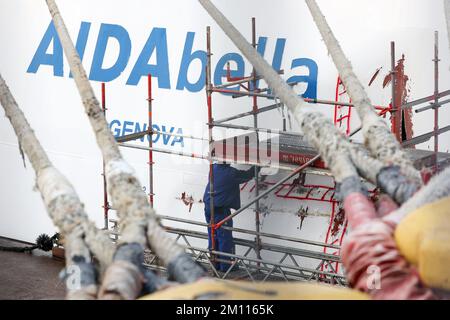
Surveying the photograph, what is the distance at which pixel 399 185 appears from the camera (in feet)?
7.71

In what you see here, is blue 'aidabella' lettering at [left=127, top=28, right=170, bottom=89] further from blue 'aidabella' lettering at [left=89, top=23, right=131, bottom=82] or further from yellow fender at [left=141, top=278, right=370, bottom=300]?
yellow fender at [left=141, top=278, right=370, bottom=300]

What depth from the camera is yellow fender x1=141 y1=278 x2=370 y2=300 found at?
1828mm

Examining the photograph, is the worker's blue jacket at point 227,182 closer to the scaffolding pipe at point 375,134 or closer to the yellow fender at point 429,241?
the scaffolding pipe at point 375,134

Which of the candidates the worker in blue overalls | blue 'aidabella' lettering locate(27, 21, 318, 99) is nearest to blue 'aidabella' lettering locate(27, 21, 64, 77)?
blue 'aidabella' lettering locate(27, 21, 318, 99)

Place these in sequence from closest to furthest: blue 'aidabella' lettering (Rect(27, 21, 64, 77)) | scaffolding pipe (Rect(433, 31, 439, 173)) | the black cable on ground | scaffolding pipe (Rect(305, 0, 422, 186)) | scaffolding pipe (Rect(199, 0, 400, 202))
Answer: scaffolding pipe (Rect(199, 0, 400, 202)) → scaffolding pipe (Rect(305, 0, 422, 186)) → scaffolding pipe (Rect(433, 31, 439, 173)) → blue 'aidabella' lettering (Rect(27, 21, 64, 77)) → the black cable on ground

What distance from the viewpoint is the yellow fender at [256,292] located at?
1.83 meters

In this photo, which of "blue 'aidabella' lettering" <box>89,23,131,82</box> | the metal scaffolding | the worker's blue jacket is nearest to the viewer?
the metal scaffolding

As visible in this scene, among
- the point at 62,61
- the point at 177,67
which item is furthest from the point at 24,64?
the point at 177,67

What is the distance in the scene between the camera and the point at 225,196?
7.85 m

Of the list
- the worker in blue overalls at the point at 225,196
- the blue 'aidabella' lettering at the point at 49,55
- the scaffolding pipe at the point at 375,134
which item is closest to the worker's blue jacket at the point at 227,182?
the worker in blue overalls at the point at 225,196

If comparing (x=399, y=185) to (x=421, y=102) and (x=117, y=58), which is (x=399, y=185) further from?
(x=117, y=58)

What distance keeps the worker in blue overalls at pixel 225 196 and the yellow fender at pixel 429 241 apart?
5.79 meters

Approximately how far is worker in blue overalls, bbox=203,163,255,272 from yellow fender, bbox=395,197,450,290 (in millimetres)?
5790
